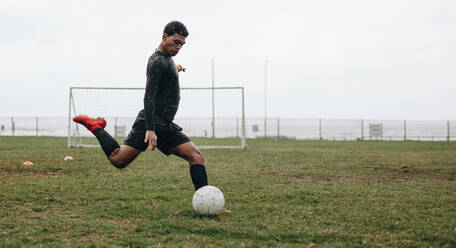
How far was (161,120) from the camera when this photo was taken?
16.0ft

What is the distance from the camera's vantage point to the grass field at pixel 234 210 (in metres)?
4.00

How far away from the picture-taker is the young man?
4688 millimetres

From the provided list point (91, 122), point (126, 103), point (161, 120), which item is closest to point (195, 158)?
point (161, 120)

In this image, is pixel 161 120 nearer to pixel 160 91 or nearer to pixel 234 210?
pixel 160 91

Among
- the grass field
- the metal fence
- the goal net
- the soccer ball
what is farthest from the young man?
the metal fence

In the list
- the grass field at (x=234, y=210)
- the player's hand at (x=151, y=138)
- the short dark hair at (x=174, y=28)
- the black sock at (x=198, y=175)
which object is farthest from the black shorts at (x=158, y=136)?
the short dark hair at (x=174, y=28)

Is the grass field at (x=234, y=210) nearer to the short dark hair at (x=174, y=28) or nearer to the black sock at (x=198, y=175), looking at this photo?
the black sock at (x=198, y=175)

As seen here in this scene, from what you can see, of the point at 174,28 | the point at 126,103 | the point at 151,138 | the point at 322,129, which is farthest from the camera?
the point at 322,129

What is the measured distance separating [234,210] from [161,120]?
1.53 m

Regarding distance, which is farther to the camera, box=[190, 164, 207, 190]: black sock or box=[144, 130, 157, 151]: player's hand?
box=[190, 164, 207, 190]: black sock

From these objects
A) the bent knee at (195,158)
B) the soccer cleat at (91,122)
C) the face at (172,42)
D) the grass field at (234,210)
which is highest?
the face at (172,42)

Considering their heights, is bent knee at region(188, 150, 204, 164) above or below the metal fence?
below

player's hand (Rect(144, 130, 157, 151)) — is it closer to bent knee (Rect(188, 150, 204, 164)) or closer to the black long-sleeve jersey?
the black long-sleeve jersey

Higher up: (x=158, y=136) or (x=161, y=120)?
(x=161, y=120)
